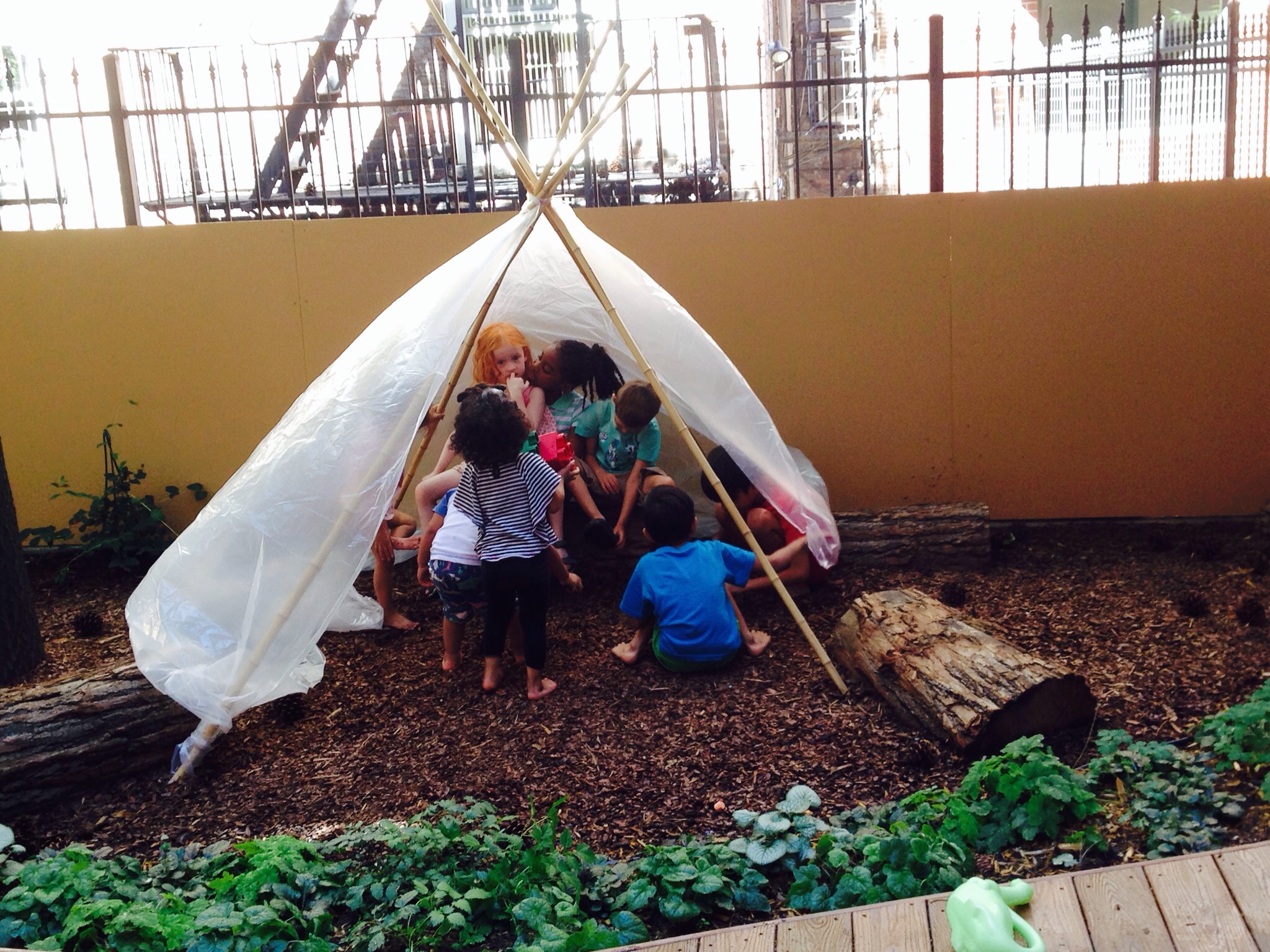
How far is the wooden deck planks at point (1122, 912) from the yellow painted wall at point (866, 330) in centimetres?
358

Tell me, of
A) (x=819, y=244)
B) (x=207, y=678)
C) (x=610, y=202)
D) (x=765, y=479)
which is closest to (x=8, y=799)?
(x=207, y=678)

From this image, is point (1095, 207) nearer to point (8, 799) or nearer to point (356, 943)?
point (356, 943)

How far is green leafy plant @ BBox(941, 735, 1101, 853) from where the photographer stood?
275cm

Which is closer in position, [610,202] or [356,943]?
[356,943]

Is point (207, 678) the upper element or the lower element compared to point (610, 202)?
lower

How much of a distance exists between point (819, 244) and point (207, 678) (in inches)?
148

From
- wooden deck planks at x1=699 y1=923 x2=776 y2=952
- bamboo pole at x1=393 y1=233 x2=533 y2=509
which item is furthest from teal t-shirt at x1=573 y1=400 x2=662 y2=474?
wooden deck planks at x1=699 y1=923 x2=776 y2=952

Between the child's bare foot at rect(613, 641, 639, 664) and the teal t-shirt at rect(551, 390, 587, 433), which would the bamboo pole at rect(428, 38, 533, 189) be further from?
the child's bare foot at rect(613, 641, 639, 664)

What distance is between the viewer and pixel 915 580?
4.90m

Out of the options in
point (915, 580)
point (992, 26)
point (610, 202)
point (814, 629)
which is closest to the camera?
point (814, 629)

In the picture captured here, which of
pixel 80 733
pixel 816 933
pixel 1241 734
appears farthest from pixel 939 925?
pixel 80 733

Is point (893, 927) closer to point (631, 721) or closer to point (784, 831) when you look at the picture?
point (784, 831)

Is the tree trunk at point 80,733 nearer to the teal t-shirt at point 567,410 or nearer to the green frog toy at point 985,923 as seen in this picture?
the teal t-shirt at point 567,410

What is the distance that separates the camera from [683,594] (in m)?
3.94
